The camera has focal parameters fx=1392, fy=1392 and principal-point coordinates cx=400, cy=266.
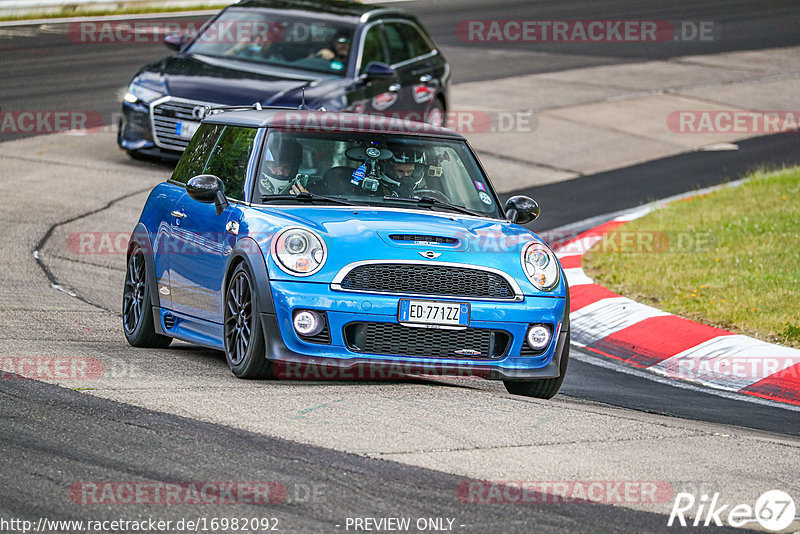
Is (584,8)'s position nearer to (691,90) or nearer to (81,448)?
(691,90)

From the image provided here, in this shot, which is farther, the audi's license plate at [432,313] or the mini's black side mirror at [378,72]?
the mini's black side mirror at [378,72]

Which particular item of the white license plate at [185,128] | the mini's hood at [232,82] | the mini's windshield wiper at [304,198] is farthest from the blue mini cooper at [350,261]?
the white license plate at [185,128]

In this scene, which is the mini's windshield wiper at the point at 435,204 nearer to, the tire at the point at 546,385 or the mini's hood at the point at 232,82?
the tire at the point at 546,385

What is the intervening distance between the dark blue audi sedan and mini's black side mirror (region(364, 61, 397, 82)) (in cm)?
1

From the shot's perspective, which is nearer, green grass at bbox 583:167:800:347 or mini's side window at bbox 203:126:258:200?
mini's side window at bbox 203:126:258:200

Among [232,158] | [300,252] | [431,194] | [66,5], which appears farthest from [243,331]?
[66,5]

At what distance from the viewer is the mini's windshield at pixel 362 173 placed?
329 inches

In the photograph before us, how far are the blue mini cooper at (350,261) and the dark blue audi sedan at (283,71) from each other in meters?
6.06

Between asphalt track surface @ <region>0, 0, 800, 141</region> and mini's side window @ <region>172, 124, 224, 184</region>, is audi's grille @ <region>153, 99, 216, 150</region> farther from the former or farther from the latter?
mini's side window @ <region>172, 124, 224, 184</region>

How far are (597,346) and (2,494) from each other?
590 centimetres

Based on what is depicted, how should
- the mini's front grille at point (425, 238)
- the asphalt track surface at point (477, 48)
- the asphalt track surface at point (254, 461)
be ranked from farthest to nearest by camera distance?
1. the asphalt track surface at point (477, 48)
2. the mini's front grille at point (425, 238)
3. the asphalt track surface at point (254, 461)

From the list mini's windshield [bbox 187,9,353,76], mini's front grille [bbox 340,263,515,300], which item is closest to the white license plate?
mini's windshield [bbox 187,9,353,76]

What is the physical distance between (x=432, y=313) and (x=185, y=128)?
8184mm

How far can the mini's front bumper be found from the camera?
7473 mm
